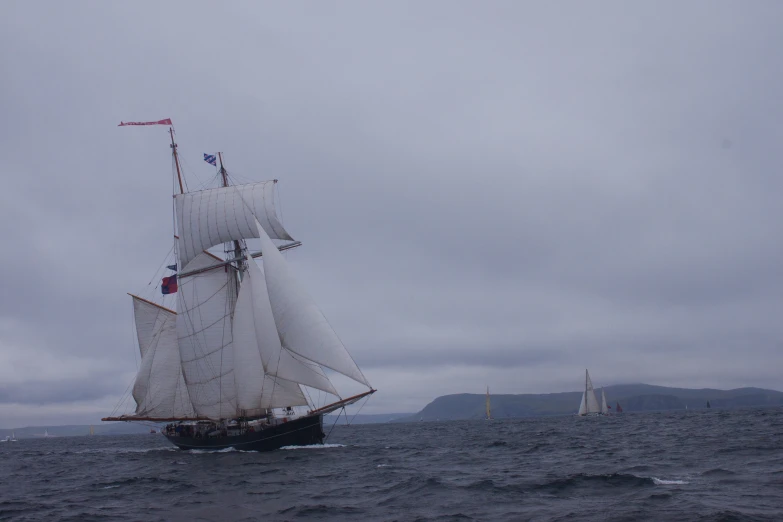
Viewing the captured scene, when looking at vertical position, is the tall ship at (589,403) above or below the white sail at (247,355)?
below

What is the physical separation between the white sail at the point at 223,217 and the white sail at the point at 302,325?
1291 centimetres

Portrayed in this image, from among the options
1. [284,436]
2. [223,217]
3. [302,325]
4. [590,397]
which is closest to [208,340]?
[223,217]

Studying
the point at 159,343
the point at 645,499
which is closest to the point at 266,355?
the point at 159,343

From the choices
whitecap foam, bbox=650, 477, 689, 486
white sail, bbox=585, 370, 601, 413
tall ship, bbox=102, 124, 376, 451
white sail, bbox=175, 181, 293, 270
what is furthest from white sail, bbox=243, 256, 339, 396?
white sail, bbox=585, 370, 601, 413

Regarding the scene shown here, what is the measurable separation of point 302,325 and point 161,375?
2709 cm

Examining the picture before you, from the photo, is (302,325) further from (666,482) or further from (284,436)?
(666,482)

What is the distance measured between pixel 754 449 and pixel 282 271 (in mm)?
31498

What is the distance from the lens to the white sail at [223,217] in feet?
185

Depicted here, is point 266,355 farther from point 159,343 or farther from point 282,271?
point 159,343

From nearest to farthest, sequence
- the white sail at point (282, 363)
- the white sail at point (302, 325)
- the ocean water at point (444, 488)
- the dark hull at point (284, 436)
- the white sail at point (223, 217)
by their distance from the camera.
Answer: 1. the ocean water at point (444, 488)
2. the white sail at point (302, 325)
3. the white sail at point (282, 363)
4. the dark hull at point (284, 436)
5. the white sail at point (223, 217)

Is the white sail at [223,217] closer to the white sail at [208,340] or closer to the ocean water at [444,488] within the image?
the white sail at [208,340]

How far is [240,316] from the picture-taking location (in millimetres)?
53000

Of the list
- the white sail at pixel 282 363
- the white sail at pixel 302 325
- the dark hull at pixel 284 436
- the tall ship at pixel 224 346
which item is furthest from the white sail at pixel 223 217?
the dark hull at pixel 284 436

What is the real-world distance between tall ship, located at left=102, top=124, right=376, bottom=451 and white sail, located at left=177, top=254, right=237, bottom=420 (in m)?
0.09
